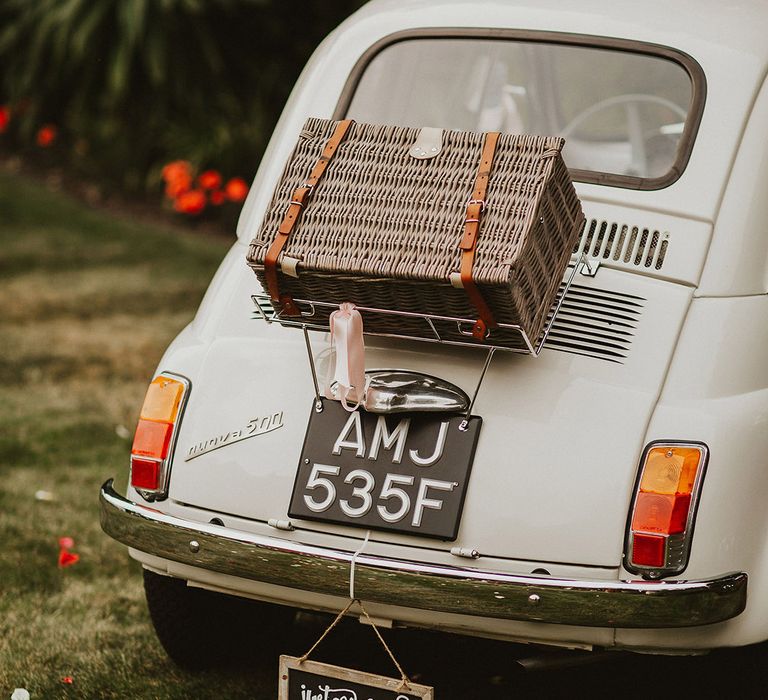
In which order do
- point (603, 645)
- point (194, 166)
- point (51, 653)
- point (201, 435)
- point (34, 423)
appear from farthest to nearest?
point (194, 166), point (34, 423), point (51, 653), point (201, 435), point (603, 645)

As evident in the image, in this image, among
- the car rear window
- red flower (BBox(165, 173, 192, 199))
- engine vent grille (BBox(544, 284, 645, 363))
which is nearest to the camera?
engine vent grille (BBox(544, 284, 645, 363))

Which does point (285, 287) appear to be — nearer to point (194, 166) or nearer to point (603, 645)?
point (603, 645)

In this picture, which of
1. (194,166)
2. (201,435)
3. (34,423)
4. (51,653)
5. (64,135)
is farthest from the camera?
(64,135)

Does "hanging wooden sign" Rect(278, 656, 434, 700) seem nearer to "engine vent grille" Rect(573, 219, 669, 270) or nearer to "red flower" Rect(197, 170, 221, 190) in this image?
"engine vent grille" Rect(573, 219, 669, 270)

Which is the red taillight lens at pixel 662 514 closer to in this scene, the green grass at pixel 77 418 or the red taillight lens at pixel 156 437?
the red taillight lens at pixel 156 437

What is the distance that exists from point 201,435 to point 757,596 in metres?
1.48

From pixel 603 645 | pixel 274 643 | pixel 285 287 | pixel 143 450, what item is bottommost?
pixel 274 643

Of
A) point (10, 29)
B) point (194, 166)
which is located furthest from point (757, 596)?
point (10, 29)

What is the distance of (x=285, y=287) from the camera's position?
295 centimetres

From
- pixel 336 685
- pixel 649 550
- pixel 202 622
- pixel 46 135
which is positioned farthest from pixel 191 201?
pixel 649 550

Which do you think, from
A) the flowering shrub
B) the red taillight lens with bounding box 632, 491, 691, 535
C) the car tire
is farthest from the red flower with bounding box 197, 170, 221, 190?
the red taillight lens with bounding box 632, 491, 691, 535

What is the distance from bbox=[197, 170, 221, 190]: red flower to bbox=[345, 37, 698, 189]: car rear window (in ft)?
22.1

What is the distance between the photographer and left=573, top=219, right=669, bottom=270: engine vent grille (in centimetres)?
321

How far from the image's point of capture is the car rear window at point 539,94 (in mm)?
3586
